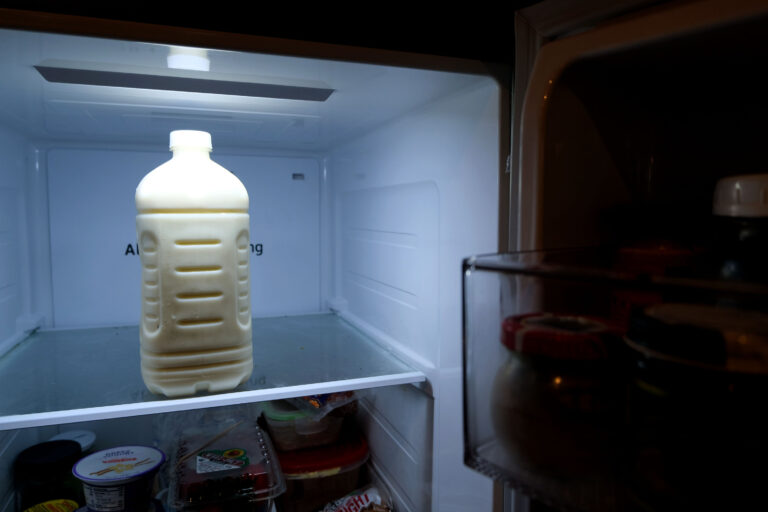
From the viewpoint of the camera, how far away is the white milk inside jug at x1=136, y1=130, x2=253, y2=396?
0.94m

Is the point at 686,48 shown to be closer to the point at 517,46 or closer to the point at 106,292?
the point at 517,46

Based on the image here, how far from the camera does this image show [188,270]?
3.13 ft

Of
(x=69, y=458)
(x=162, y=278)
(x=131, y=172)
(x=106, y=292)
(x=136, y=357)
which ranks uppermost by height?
(x=131, y=172)

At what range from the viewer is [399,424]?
4.29 ft

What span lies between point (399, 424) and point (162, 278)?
68 centimetres

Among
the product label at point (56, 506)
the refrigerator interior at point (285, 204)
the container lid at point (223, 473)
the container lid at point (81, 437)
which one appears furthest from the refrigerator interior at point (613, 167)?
the container lid at point (81, 437)

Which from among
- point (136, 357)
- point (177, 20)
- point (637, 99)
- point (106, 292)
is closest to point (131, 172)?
point (106, 292)

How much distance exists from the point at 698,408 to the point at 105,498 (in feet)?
3.81

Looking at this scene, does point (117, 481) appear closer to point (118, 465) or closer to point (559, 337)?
point (118, 465)

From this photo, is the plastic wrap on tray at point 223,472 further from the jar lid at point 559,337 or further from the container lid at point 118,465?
the jar lid at point 559,337

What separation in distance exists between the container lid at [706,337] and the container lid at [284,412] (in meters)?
1.07

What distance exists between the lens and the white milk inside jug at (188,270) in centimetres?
94

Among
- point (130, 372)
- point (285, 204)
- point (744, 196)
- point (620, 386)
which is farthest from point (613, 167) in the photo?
point (285, 204)

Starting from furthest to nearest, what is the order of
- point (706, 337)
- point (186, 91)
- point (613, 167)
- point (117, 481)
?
1. point (117, 481)
2. point (186, 91)
3. point (613, 167)
4. point (706, 337)
